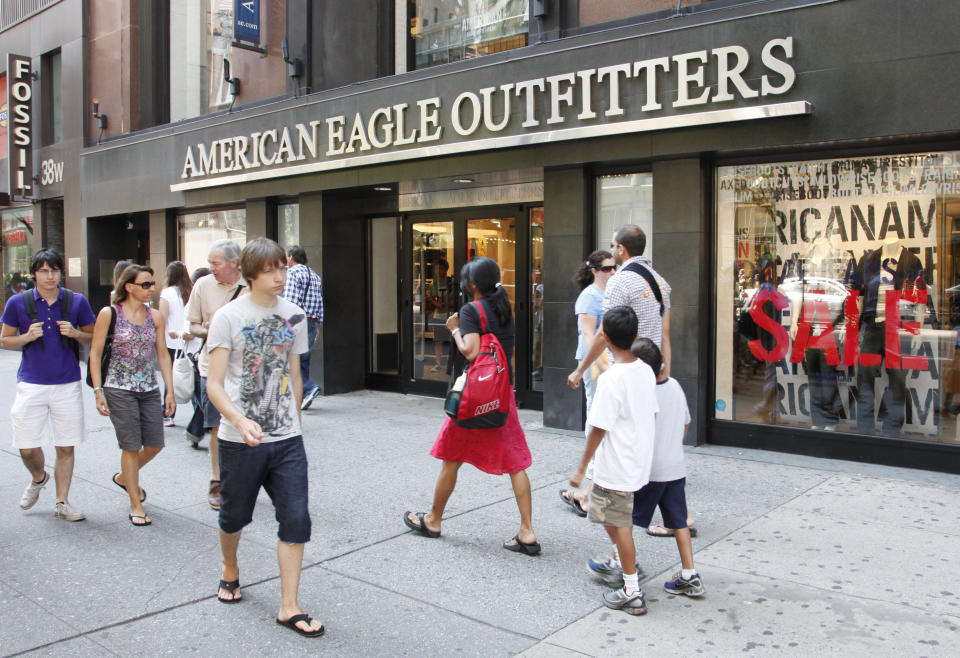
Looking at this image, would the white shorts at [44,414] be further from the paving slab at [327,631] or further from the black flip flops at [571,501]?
the black flip flops at [571,501]

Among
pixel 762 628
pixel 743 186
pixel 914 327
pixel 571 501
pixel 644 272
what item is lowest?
pixel 762 628

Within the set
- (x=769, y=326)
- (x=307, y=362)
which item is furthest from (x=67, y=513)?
(x=769, y=326)

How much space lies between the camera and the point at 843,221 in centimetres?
689

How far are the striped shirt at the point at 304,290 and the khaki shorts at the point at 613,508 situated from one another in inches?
226

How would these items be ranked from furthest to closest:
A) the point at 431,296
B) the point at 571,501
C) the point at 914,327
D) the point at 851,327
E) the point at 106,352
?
the point at 431,296
the point at 851,327
the point at 914,327
the point at 571,501
the point at 106,352

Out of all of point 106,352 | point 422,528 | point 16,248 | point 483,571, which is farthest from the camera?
point 16,248

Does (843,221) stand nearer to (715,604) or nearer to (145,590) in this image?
(715,604)

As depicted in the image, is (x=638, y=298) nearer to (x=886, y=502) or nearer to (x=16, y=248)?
(x=886, y=502)

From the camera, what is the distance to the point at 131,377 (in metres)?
5.29

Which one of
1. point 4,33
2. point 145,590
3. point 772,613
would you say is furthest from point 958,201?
point 4,33

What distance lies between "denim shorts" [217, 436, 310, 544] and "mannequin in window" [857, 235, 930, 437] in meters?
5.14

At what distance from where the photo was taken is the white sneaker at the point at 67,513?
530 cm

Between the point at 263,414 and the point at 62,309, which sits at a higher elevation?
the point at 62,309

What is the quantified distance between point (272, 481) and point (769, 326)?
5125mm
